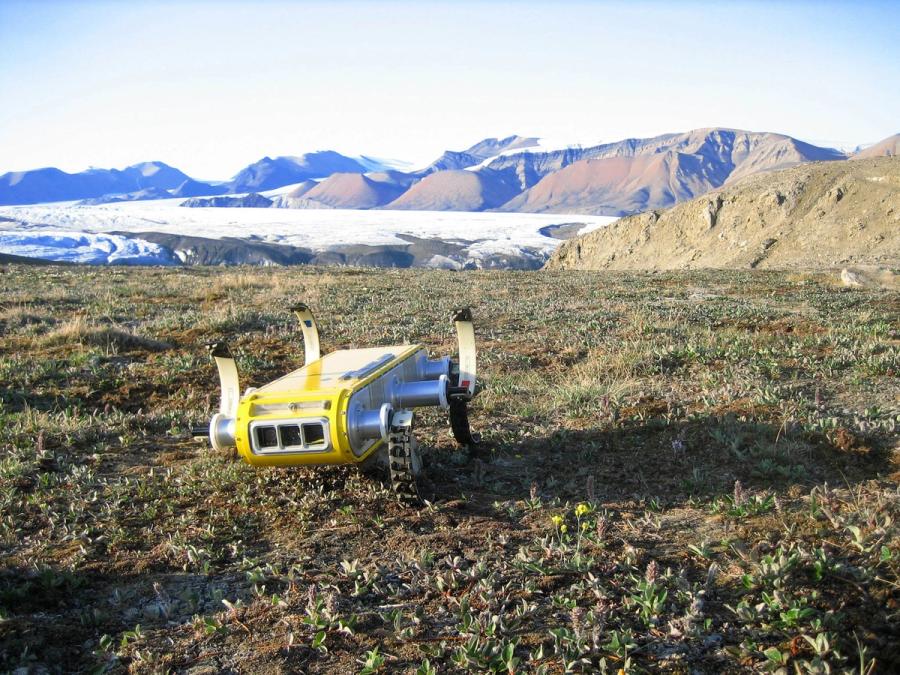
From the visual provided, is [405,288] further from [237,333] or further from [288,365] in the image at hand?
[288,365]

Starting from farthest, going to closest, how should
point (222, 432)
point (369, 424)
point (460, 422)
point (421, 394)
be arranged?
point (460, 422) < point (421, 394) < point (222, 432) < point (369, 424)

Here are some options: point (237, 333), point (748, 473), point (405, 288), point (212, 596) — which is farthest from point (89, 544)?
point (405, 288)

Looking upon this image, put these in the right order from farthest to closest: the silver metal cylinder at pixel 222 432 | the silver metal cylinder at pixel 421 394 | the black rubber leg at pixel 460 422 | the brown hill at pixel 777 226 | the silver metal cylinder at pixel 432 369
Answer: the brown hill at pixel 777 226, the silver metal cylinder at pixel 432 369, the black rubber leg at pixel 460 422, the silver metal cylinder at pixel 421 394, the silver metal cylinder at pixel 222 432

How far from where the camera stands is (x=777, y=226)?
37.5m

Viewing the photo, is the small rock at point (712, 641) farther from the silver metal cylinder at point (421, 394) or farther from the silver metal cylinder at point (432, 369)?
the silver metal cylinder at point (432, 369)

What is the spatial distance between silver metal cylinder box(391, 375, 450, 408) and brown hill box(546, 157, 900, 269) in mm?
26747

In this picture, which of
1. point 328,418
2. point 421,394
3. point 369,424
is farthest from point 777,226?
point 328,418

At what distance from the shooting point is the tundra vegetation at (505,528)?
3.08 m

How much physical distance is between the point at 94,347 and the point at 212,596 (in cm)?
703

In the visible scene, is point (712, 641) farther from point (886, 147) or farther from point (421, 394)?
point (886, 147)

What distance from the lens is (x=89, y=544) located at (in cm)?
411

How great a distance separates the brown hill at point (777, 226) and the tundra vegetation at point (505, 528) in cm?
2462

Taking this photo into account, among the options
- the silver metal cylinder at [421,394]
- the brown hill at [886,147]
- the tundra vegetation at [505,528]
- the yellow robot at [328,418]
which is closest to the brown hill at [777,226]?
the tundra vegetation at [505,528]

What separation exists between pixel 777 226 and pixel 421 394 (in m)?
37.9
